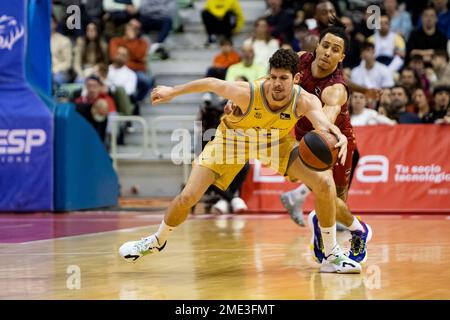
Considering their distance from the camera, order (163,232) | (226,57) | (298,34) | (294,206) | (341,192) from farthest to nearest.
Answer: (226,57) → (298,34) → (294,206) → (341,192) → (163,232)

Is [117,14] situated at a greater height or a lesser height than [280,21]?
lesser

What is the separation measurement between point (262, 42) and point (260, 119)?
10.1 m

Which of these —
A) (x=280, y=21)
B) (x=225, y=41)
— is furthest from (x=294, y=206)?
(x=280, y=21)

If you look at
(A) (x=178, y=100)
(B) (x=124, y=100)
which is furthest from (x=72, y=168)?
(A) (x=178, y=100)

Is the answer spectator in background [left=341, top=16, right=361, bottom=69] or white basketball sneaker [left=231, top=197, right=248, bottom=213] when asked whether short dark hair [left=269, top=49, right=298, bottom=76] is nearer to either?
white basketball sneaker [left=231, top=197, right=248, bottom=213]

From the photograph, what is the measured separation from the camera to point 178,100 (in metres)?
18.7

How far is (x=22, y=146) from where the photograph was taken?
1417 cm

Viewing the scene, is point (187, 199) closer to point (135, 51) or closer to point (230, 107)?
point (230, 107)

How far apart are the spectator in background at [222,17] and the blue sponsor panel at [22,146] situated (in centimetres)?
546

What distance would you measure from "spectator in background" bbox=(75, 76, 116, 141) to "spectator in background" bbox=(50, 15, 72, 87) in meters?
1.37

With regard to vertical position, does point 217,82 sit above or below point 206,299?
above
